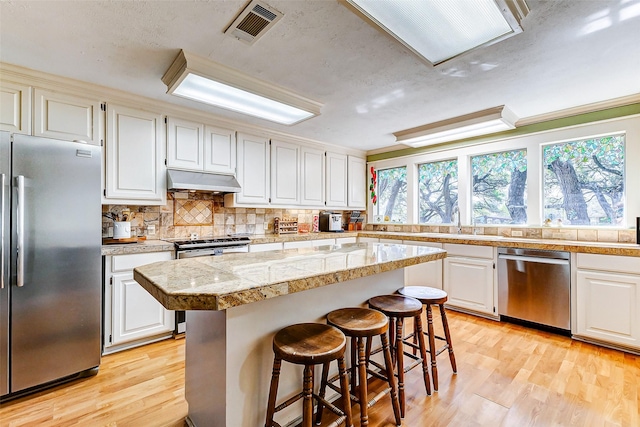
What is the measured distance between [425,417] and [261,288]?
53.8 inches

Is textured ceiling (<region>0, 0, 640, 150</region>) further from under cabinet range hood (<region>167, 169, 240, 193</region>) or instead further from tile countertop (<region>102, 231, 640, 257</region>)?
tile countertop (<region>102, 231, 640, 257</region>)

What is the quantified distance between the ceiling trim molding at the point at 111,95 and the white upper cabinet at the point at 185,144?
0.30ft

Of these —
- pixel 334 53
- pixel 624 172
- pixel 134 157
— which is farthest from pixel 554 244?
pixel 134 157

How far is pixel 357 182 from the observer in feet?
16.9

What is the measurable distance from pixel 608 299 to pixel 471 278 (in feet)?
3.71

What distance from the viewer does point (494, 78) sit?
2.42 meters

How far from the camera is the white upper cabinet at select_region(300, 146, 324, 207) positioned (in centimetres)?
432

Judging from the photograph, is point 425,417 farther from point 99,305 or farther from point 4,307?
point 4,307

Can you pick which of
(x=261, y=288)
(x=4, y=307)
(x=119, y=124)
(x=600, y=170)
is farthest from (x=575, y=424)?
(x=119, y=124)

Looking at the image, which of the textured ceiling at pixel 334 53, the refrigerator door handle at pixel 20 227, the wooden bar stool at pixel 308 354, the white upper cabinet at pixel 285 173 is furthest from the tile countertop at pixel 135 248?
the wooden bar stool at pixel 308 354

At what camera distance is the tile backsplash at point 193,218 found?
3137 millimetres

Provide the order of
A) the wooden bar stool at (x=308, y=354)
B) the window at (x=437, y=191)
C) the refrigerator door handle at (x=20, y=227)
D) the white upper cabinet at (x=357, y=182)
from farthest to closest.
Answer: the white upper cabinet at (x=357, y=182) → the window at (x=437, y=191) → the refrigerator door handle at (x=20, y=227) → the wooden bar stool at (x=308, y=354)

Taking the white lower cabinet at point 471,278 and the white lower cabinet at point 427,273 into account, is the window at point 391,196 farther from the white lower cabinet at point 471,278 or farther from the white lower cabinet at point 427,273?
the white lower cabinet at point 471,278

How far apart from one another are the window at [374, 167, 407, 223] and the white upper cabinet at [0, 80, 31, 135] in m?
4.40
